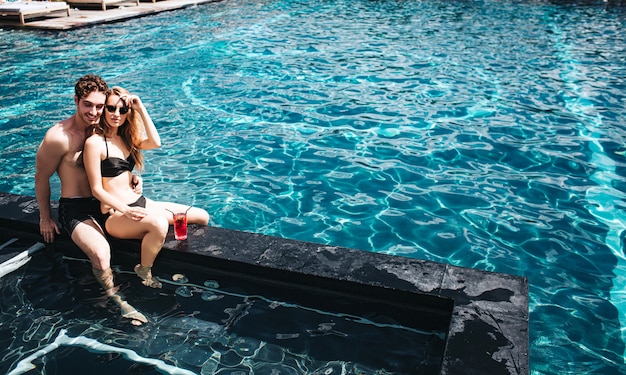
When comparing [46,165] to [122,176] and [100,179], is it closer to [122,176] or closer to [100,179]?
[100,179]

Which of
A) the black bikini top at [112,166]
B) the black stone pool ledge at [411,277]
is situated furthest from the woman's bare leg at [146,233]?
the black bikini top at [112,166]

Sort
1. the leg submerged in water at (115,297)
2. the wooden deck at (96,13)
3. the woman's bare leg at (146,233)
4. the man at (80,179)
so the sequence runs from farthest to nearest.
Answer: the wooden deck at (96,13) < the woman's bare leg at (146,233) < the man at (80,179) < the leg submerged in water at (115,297)

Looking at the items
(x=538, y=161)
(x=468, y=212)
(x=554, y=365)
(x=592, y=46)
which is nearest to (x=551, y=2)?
(x=592, y=46)

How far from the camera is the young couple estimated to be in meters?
4.37

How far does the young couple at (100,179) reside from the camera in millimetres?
4371

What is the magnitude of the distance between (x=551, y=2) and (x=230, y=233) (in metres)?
22.6

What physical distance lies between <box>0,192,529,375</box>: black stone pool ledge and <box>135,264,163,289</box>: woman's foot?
7.1 inches

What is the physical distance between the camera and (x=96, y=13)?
A: 2092cm

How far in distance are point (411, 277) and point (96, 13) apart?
20.0 metres

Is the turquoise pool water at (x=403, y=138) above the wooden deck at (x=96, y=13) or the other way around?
the other way around

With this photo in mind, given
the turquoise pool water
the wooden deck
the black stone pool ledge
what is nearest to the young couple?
the black stone pool ledge

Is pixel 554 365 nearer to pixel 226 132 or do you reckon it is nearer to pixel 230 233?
pixel 230 233

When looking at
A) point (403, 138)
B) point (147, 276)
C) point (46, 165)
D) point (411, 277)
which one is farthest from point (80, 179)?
point (403, 138)

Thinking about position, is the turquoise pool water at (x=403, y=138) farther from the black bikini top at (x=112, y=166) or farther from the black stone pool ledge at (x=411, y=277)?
the black bikini top at (x=112, y=166)
